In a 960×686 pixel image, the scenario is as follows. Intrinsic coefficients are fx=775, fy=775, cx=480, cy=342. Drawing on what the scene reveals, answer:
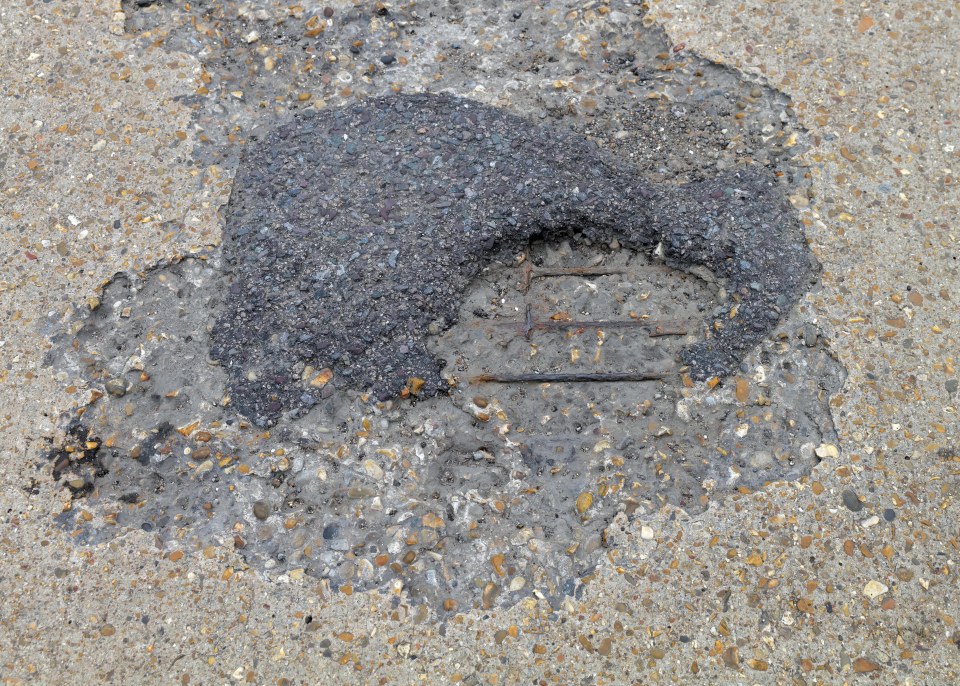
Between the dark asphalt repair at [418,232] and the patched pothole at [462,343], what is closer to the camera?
the patched pothole at [462,343]

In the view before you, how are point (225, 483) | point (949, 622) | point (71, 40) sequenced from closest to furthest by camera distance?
point (949, 622)
point (225, 483)
point (71, 40)

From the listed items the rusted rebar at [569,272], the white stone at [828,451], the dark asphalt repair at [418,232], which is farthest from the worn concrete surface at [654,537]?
the rusted rebar at [569,272]

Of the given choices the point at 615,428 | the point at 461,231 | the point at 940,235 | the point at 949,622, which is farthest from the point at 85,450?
the point at 940,235

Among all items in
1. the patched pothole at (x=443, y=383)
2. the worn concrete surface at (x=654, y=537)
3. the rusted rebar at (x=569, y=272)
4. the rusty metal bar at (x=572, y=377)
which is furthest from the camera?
the rusted rebar at (x=569, y=272)

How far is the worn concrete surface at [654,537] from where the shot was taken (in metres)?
2.14

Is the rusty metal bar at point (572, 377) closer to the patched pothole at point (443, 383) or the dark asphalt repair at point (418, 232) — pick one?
the patched pothole at point (443, 383)

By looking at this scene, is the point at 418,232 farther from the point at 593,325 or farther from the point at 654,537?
the point at 654,537

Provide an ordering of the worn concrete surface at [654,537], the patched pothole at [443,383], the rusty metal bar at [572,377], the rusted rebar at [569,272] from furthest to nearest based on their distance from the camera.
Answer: the rusted rebar at [569,272] < the rusty metal bar at [572,377] < the patched pothole at [443,383] < the worn concrete surface at [654,537]

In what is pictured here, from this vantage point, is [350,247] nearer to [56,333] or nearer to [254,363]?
[254,363]

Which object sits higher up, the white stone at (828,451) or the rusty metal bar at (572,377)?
the rusty metal bar at (572,377)

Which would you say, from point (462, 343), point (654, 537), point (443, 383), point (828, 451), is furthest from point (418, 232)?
point (828, 451)

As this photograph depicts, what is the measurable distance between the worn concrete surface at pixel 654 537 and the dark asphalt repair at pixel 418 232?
0.19m

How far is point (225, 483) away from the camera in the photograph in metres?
2.37

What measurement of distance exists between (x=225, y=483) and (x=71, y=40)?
1947 millimetres
